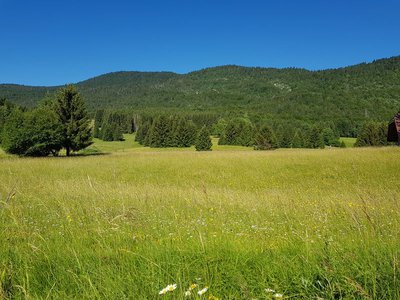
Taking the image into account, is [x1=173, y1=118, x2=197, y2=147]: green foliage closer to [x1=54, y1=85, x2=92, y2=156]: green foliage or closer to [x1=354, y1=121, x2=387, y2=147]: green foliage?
[x1=354, y1=121, x2=387, y2=147]: green foliage

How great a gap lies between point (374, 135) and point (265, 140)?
30.8 meters

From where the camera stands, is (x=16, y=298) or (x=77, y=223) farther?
(x=77, y=223)

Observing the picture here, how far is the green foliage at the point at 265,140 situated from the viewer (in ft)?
267

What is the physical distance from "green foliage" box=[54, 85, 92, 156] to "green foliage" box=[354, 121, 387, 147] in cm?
7619

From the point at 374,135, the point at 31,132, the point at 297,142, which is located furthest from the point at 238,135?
the point at 31,132

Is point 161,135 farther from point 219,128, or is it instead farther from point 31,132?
point 31,132

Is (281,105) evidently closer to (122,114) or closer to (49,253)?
(122,114)

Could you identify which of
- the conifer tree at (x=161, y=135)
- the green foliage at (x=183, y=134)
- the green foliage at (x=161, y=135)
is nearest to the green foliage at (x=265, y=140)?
the green foliage at (x=183, y=134)

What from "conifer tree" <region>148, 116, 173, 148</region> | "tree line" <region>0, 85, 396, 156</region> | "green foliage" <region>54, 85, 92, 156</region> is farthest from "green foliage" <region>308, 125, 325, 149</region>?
"green foliage" <region>54, 85, 92, 156</region>

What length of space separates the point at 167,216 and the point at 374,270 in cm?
333

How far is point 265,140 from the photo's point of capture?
82438mm

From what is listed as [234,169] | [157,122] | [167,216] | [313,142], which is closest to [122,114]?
[157,122]

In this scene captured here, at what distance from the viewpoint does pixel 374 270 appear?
2383mm

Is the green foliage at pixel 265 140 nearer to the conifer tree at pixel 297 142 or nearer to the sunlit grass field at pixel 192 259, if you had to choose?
the conifer tree at pixel 297 142
